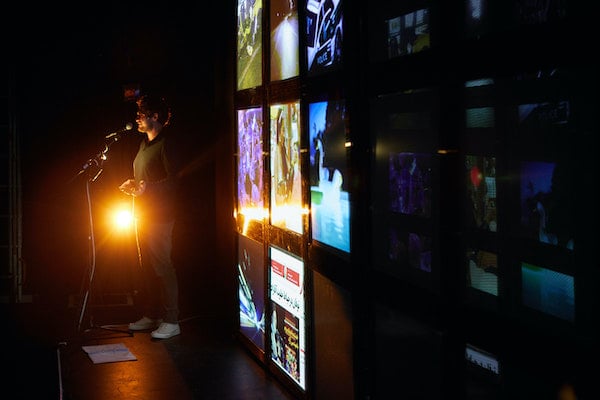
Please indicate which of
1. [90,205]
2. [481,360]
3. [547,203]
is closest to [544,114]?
[547,203]

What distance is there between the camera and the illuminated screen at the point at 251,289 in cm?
628

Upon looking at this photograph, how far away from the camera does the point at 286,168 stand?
5.58 m

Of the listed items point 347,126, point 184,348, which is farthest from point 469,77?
point 184,348

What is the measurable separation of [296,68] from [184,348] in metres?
2.92

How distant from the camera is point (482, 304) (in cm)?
307

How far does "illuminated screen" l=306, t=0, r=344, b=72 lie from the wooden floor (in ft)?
8.04

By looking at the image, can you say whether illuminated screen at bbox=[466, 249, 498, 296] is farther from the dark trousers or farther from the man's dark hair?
the man's dark hair

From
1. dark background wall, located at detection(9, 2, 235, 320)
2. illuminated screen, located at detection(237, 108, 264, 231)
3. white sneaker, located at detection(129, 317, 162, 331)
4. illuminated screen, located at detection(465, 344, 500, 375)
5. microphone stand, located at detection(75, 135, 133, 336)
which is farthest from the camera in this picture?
dark background wall, located at detection(9, 2, 235, 320)

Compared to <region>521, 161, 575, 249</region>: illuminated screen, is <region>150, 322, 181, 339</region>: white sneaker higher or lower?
lower

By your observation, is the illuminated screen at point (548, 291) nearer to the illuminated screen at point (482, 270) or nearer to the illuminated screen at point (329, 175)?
the illuminated screen at point (482, 270)

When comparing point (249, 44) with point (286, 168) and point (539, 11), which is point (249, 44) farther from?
point (539, 11)

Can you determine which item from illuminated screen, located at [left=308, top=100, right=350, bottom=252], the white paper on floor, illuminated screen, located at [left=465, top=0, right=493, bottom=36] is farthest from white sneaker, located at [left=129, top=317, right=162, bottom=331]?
illuminated screen, located at [left=465, top=0, right=493, bottom=36]

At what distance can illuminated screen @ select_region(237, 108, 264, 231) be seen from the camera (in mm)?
6270

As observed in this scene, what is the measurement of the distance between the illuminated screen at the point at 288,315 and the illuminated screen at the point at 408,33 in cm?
192
